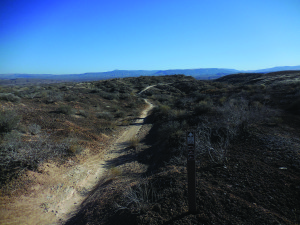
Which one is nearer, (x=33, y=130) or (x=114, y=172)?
(x=114, y=172)

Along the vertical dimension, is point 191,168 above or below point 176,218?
above

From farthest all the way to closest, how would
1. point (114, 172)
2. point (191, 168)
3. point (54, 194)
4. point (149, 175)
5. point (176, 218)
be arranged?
point (114, 172), point (149, 175), point (54, 194), point (176, 218), point (191, 168)

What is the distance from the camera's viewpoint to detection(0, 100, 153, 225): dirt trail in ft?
15.8

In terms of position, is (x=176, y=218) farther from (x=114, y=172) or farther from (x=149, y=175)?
(x=114, y=172)

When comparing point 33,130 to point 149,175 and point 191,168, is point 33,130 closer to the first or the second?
point 149,175

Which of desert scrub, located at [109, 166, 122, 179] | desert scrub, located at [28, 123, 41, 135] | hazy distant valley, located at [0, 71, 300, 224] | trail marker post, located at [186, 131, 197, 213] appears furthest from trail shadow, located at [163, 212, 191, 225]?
desert scrub, located at [28, 123, 41, 135]

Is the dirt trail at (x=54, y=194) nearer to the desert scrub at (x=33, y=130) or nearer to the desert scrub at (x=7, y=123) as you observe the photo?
the desert scrub at (x=33, y=130)

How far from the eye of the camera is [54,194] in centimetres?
588

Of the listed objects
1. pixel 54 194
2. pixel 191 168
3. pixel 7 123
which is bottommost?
pixel 54 194

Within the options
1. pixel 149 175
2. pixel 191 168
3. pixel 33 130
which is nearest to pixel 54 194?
pixel 149 175

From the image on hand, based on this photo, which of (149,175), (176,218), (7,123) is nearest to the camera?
(176,218)

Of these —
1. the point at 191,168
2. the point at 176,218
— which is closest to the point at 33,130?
the point at 176,218

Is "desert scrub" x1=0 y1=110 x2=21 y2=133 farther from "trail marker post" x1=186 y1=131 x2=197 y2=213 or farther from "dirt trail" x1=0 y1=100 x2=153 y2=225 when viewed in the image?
"trail marker post" x1=186 y1=131 x2=197 y2=213

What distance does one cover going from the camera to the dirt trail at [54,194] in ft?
15.8
